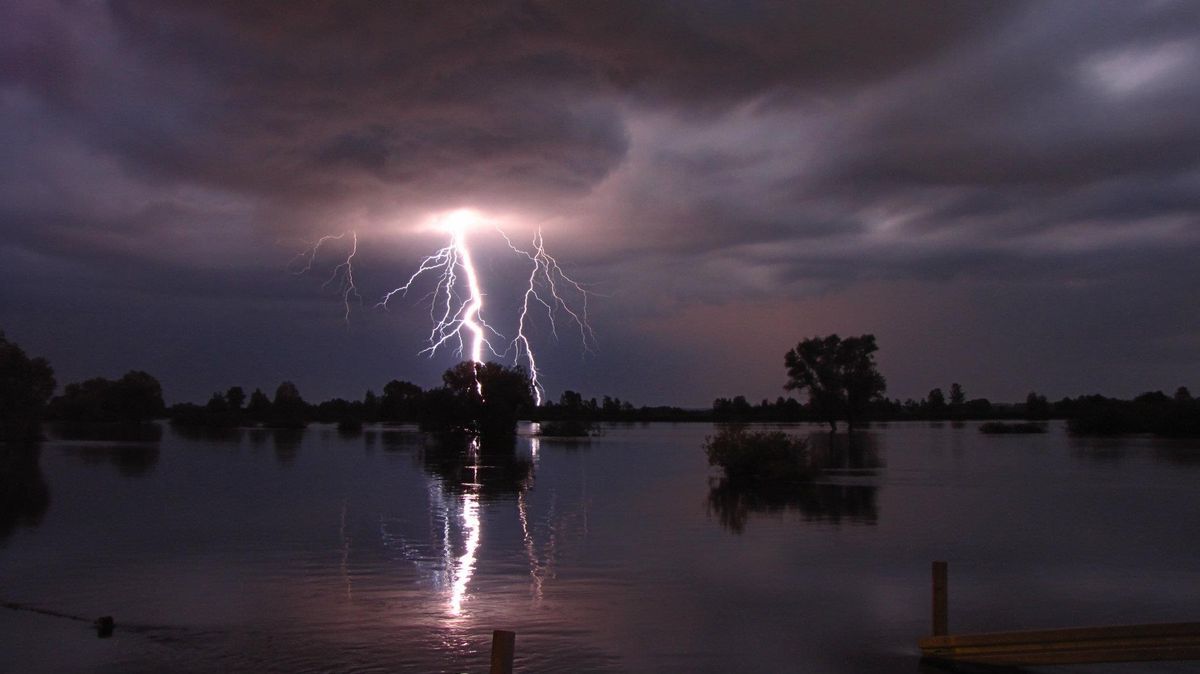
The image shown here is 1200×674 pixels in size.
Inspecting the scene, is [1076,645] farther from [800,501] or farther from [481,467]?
[481,467]

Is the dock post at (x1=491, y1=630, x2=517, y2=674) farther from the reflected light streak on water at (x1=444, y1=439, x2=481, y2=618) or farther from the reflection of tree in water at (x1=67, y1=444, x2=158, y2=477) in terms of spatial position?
the reflection of tree in water at (x1=67, y1=444, x2=158, y2=477)

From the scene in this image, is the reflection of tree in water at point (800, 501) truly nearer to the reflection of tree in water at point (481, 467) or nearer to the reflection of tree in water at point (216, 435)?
the reflection of tree in water at point (481, 467)

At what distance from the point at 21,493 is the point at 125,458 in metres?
25.2

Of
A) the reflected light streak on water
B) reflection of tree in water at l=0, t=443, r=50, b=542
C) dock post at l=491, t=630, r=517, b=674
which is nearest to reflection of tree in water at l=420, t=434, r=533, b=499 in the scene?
the reflected light streak on water

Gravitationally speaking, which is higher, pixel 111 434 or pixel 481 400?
pixel 481 400

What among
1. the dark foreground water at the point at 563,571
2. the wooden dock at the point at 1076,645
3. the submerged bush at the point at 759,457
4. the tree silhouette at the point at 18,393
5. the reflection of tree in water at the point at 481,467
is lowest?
the dark foreground water at the point at 563,571

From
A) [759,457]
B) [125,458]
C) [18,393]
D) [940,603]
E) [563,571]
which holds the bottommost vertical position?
[563,571]

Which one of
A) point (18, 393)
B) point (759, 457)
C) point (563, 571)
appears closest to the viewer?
point (563, 571)

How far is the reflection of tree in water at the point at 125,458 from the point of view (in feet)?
152

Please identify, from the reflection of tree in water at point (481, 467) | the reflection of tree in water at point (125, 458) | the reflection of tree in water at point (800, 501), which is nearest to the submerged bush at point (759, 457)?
the reflection of tree in water at point (800, 501)

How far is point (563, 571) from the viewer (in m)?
18.2

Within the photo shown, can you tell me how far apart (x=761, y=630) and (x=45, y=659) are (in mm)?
9102

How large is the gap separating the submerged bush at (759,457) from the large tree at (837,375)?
11136 centimetres

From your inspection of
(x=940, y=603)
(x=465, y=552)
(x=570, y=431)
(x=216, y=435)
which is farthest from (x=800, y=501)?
(x=216, y=435)
